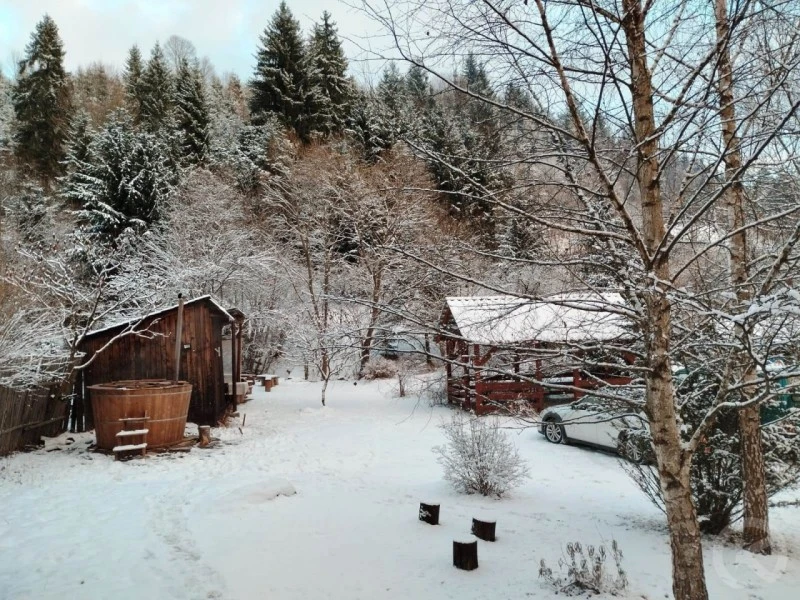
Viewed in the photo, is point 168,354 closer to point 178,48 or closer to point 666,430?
point 666,430

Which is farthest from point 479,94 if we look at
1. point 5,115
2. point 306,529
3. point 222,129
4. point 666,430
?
point 5,115

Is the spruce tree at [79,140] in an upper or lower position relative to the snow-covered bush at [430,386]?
upper

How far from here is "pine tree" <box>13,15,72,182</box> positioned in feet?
95.1

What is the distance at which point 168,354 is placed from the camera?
11547 millimetres

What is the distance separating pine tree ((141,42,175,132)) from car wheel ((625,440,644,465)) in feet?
97.5

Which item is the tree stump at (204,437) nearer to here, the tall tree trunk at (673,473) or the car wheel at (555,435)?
the car wheel at (555,435)

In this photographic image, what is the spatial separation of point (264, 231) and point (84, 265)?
7.50m

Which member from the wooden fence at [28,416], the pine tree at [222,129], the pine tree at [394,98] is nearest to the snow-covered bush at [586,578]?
the pine tree at [394,98]

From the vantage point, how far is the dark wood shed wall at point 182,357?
1107 cm

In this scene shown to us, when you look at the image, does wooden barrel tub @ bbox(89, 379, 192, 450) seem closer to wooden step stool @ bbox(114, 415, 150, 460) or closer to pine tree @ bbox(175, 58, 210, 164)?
wooden step stool @ bbox(114, 415, 150, 460)

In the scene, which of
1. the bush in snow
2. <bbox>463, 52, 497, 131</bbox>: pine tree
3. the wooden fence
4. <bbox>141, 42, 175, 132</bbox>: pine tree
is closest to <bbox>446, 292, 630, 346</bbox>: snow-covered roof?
<bbox>463, 52, 497, 131</bbox>: pine tree

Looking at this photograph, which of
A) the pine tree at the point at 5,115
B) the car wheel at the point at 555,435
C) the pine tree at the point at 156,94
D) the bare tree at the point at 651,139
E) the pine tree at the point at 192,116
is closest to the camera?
the bare tree at the point at 651,139

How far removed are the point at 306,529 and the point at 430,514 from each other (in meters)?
1.40

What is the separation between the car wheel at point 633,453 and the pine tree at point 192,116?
26.3m
